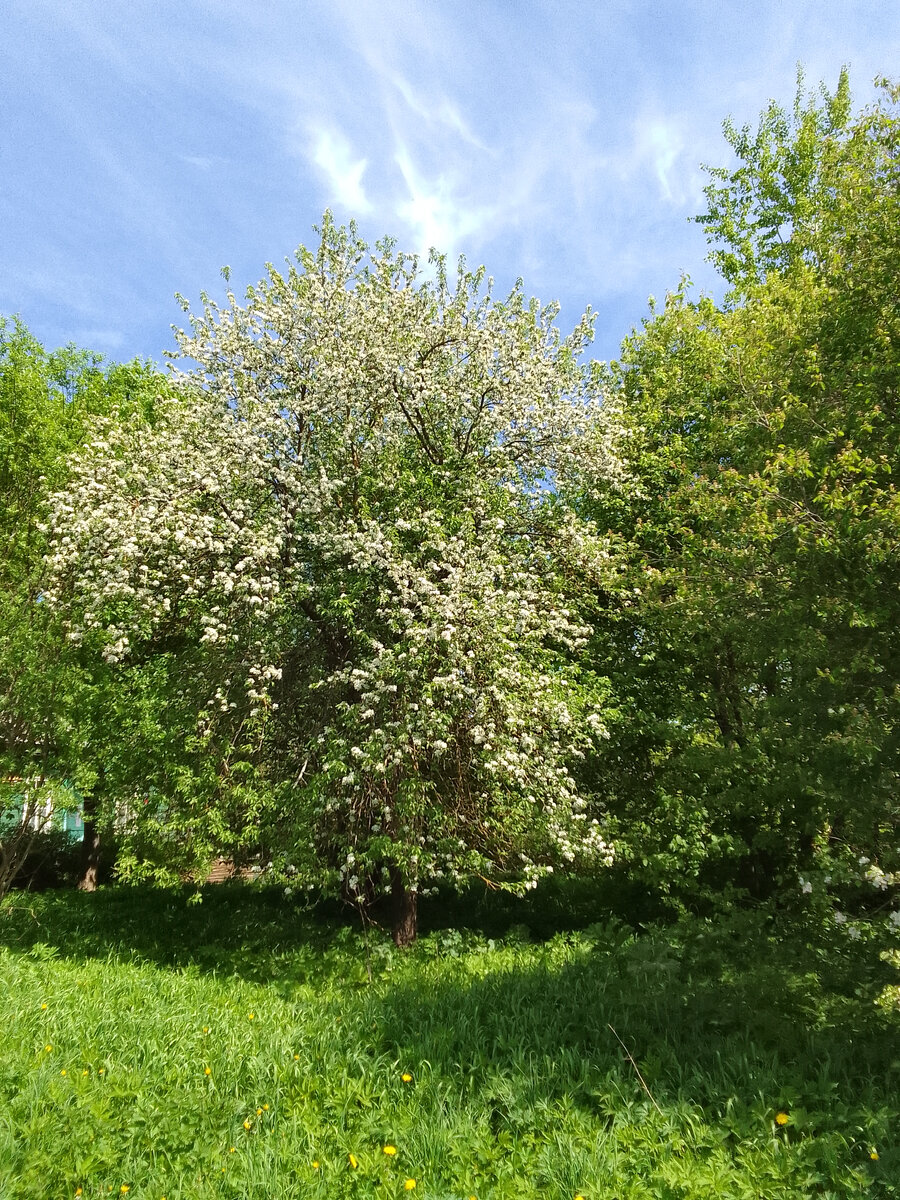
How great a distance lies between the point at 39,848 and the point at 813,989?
19925 mm

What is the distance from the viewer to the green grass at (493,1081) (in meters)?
4.58

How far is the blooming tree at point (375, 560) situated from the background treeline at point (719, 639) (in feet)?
2.44

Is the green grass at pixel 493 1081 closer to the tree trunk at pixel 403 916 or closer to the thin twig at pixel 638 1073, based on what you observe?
the thin twig at pixel 638 1073

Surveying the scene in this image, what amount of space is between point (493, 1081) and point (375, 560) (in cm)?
653

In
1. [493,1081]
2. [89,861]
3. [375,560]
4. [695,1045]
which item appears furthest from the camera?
[89,861]

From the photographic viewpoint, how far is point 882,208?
9055 millimetres

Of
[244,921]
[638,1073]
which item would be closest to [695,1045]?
[638,1073]

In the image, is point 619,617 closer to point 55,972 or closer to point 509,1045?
point 509,1045

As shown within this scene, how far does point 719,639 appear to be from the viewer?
429 inches

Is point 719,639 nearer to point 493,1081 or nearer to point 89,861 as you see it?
point 493,1081

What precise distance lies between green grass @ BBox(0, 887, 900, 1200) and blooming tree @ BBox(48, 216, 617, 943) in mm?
2242

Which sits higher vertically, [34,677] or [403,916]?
[34,677]

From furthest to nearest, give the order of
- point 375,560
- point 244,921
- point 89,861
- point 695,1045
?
point 89,861
point 244,921
point 375,560
point 695,1045

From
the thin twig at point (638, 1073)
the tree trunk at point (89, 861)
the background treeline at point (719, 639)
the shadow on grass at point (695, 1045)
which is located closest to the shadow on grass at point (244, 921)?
the background treeline at point (719, 639)
